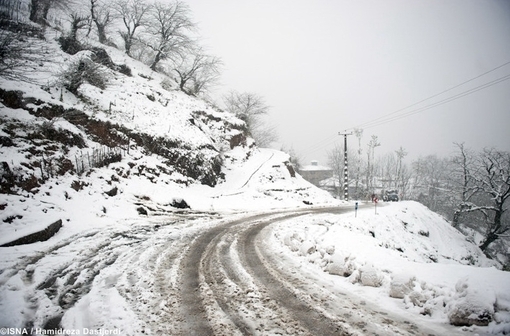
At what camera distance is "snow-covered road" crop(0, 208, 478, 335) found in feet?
9.92

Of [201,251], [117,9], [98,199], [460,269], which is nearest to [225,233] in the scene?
[201,251]

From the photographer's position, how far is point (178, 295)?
12.6ft

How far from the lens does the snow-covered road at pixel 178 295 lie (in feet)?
9.92

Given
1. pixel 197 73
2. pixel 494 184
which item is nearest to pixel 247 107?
pixel 197 73

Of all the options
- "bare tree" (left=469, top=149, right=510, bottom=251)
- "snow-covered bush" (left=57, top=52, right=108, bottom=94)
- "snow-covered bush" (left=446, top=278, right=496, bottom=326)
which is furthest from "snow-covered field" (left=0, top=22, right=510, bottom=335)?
"bare tree" (left=469, top=149, right=510, bottom=251)

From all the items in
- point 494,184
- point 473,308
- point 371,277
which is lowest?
point 371,277

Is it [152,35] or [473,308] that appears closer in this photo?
[473,308]

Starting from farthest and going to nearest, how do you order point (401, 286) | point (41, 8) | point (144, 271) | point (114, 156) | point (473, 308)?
point (41, 8) → point (114, 156) → point (144, 271) → point (401, 286) → point (473, 308)

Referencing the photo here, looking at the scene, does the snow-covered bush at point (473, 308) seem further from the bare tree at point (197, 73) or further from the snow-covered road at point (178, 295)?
the bare tree at point (197, 73)

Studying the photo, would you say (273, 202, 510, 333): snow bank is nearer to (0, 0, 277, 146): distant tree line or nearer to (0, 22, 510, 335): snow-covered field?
(0, 22, 510, 335): snow-covered field

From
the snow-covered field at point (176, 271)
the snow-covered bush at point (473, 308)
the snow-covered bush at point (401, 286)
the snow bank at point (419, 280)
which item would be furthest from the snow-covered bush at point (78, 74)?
the snow-covered bush at point (473, 308)

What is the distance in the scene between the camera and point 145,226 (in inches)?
342

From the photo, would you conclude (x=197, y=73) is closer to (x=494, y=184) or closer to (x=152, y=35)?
(x=152, y=35)

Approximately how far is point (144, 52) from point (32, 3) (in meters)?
12.2
